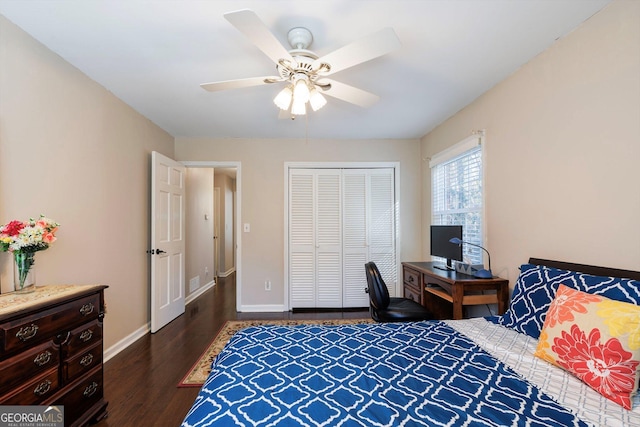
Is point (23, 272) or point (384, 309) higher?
point (23, 272)

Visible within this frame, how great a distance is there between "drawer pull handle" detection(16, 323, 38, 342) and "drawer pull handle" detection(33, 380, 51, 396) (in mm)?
262

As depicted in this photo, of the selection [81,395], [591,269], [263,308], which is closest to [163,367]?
[81,395]

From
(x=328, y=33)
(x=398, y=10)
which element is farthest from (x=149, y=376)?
(x=398, y=10)

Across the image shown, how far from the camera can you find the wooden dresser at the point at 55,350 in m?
1.26

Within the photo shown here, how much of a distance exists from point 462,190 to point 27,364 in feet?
11.7

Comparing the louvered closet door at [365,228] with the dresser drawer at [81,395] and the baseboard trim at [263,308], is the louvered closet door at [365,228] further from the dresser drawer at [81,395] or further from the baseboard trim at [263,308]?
the dresser drawer at [81,395]

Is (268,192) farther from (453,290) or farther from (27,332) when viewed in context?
(27,332)

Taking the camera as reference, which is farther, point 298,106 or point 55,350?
point 298,106

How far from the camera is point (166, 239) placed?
3342mm

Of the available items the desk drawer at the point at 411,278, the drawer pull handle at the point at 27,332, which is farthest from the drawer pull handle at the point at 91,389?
the desk drawer at the point at 411,278

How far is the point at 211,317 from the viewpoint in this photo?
3607 mm

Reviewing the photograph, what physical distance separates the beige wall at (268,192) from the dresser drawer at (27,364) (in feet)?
8.01

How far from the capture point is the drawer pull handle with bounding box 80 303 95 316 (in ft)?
5.39

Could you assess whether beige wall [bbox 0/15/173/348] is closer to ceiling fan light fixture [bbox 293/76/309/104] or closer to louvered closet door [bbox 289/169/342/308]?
ceiling fan light fixture [bbox 293/76/309/104]
